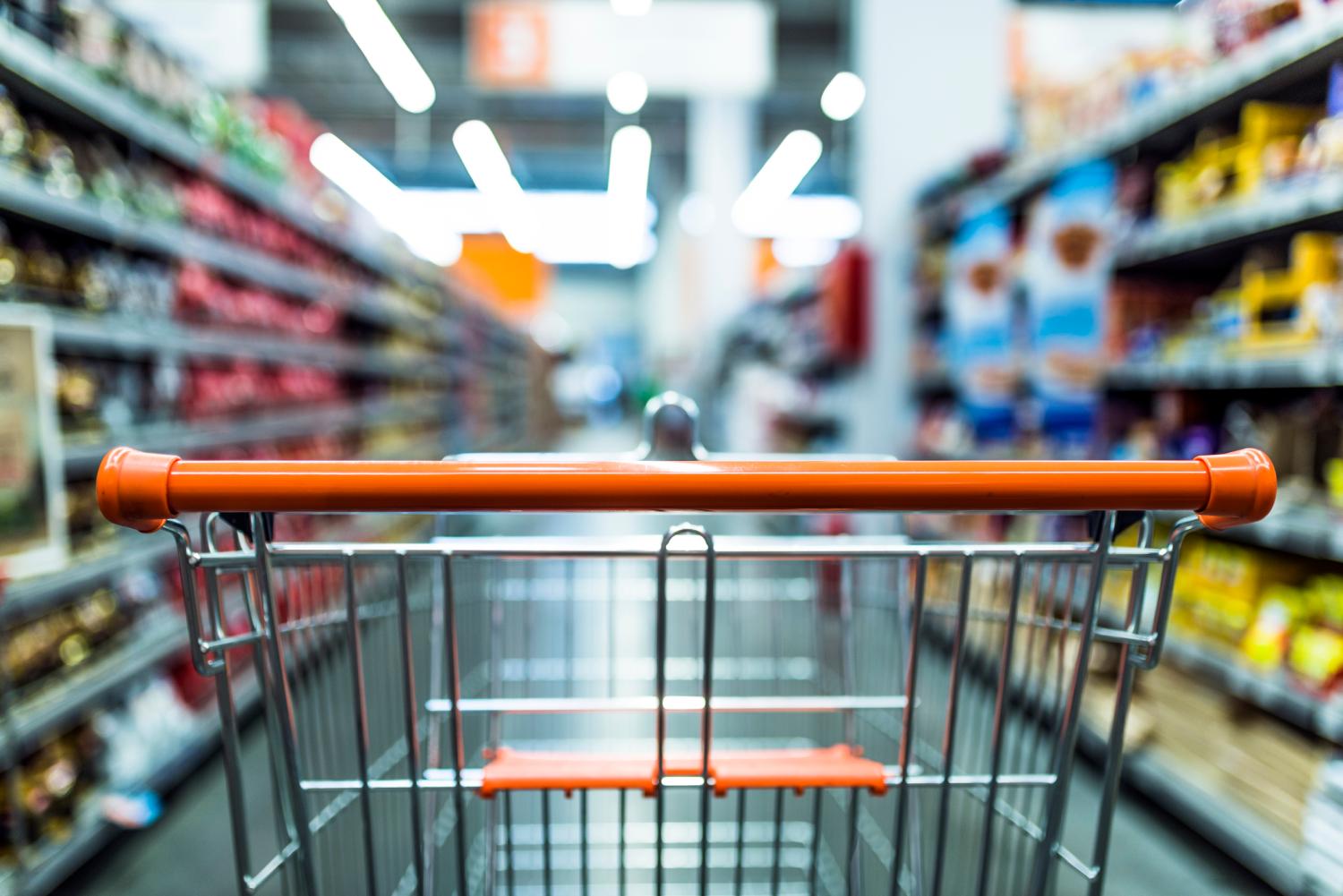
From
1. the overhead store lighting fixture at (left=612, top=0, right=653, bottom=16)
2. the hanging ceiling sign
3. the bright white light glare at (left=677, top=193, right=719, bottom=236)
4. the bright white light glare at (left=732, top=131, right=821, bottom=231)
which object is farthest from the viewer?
the bright white light glare at (left=677, top=193, right=719, bottom=236)

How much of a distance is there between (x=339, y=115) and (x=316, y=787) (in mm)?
14584

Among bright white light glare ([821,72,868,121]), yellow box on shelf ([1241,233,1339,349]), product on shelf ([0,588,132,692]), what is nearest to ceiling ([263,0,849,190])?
bright white light glare ([821,72,868,121])

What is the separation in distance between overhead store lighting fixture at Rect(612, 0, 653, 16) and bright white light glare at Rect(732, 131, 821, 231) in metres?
3.93

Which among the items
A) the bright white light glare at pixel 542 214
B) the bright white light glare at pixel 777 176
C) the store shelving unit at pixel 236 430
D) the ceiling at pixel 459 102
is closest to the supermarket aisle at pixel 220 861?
the store shelving unit at pixel 236 430

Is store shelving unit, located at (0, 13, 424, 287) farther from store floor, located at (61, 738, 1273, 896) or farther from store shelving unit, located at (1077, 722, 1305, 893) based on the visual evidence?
store shelving unit, located at (1077, 722, 1305, 893)

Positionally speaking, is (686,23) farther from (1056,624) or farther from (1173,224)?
(1056,624)

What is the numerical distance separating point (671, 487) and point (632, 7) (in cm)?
569

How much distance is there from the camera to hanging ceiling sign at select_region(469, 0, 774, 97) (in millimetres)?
4949

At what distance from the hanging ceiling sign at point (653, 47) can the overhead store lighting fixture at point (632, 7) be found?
0.12 feet

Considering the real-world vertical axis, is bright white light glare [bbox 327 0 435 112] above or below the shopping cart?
above

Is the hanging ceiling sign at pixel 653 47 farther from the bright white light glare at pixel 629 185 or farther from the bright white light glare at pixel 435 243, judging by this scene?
the bright white light glare at pixel 435 243

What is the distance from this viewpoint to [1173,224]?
225 centimetres

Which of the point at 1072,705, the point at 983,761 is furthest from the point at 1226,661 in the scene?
the point at 1072,705

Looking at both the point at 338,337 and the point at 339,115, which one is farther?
the point at 339,115
